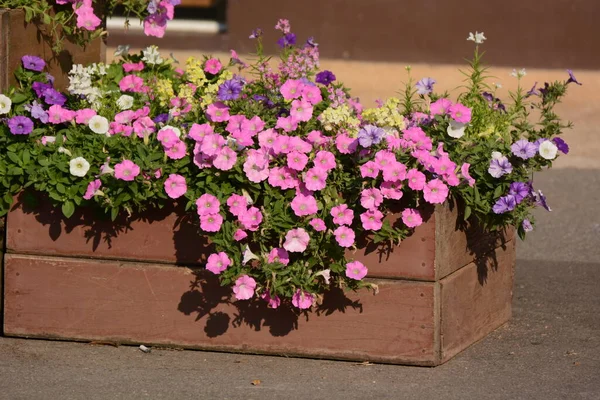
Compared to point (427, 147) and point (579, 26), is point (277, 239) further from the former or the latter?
point (579, 26)

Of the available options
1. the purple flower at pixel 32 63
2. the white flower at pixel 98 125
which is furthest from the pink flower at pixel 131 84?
the white flower at pixel 98 125

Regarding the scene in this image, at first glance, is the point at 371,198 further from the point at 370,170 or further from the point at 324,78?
the point at 324,78

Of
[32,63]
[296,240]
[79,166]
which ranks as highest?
[32,63]

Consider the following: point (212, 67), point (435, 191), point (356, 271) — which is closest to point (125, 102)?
point (212, 67)

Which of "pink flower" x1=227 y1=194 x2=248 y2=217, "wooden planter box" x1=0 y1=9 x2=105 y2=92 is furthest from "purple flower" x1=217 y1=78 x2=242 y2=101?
"wooden planter box" x1=0 y1=9 x2=105 y2=92

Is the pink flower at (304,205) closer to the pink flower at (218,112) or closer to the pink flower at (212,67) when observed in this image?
the pink flower at (218,112)

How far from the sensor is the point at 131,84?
4.57m

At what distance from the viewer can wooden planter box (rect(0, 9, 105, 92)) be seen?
4227mm

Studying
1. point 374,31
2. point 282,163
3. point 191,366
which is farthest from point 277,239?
point 374,31

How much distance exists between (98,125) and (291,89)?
664 mm

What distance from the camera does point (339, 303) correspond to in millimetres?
3902

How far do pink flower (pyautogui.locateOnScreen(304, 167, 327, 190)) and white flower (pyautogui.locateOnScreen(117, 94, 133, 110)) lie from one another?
2.90 feet

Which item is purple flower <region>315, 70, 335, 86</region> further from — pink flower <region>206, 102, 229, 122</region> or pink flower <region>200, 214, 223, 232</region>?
pink flower <region>200, 214, 223, 232</region>

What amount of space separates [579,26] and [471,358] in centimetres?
591
